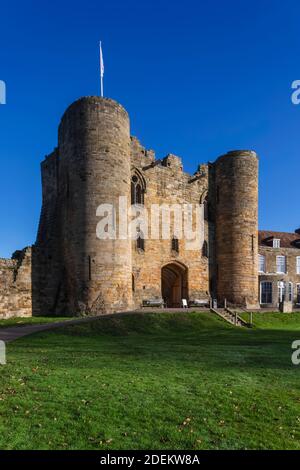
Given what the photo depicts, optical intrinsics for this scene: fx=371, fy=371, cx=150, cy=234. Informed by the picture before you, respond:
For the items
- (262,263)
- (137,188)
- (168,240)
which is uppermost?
(137,188)

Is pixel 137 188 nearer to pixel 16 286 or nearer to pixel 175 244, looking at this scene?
pixel 175 244

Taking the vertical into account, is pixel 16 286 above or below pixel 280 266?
below

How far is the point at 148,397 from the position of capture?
23.6ft

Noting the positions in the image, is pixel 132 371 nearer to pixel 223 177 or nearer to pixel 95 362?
pixel 95 362

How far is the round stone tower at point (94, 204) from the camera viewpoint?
74.9ft

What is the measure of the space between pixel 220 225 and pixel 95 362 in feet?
78.6

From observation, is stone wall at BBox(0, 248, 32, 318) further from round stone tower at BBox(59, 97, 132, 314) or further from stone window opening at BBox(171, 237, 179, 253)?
stone window opening at BBox(171, 237, 179, 253)

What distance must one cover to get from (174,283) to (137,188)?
9014 millimetres

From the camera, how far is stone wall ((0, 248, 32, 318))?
23.1 m

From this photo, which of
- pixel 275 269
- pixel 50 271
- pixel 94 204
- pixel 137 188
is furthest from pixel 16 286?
pixel 275 269

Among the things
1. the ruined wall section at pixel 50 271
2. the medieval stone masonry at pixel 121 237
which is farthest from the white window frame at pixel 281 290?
the ruined wall section at pixel 50 271

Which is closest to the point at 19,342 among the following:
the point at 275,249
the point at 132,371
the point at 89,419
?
the point at 132,371

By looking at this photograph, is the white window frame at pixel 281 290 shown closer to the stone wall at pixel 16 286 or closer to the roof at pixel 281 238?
the roof at pixel 281 238

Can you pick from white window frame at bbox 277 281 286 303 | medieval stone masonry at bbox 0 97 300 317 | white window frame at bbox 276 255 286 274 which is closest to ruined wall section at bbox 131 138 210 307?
medieval stone masonry at bbox 0 97 300 317
